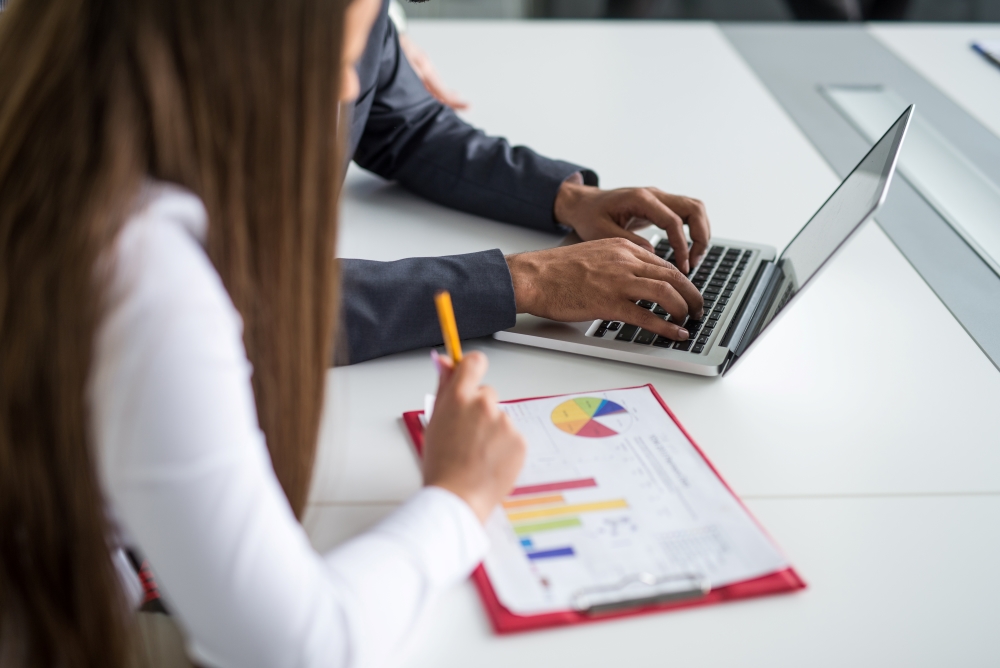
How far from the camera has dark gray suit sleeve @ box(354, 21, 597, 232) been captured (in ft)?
4.13

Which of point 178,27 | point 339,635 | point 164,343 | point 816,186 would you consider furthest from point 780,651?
point 816,186

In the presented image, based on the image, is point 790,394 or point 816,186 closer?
point 790,394

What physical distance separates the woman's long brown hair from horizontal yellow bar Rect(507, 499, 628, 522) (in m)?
0.24

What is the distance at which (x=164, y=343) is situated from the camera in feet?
1.63

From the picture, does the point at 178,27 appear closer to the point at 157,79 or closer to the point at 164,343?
the point at 157,79

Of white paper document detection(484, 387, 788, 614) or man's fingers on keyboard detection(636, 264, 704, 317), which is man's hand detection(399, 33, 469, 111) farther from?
white paper document detection(484, 387, 788, 614)

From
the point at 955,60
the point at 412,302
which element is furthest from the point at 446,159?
the point at 955,60

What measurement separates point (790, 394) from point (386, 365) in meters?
0.41

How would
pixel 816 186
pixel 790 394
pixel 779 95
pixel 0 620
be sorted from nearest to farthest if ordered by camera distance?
1. pixel 0 620
2. pixel 790 394
3. pixel 816 186
4. pixel 779 95

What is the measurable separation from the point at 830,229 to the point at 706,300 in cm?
15

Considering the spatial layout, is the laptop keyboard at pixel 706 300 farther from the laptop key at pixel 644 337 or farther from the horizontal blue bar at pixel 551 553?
the horizontal blue bar at pixel 551 553

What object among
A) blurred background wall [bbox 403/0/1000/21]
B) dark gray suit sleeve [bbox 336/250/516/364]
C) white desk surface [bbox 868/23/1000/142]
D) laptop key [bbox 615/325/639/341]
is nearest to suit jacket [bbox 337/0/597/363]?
dark gray suit sleeve [bbox 336/250/516/364]

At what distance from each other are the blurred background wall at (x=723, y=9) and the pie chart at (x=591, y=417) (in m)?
3.11

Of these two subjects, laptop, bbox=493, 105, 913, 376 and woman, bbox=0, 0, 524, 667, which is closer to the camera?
woman, bbox=0, 0, 524, 667
